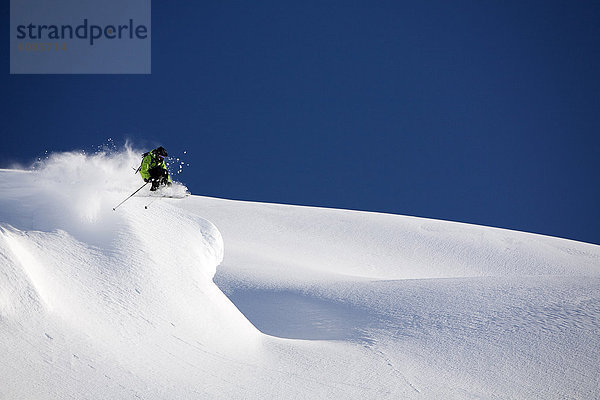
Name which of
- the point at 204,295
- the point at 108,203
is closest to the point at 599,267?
the point at 204,295

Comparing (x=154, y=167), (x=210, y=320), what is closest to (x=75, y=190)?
(x=154, y=167)

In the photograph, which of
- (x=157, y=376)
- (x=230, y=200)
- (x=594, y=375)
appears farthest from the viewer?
(x=230, y=200)

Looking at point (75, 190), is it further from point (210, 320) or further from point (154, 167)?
point (210, 320)

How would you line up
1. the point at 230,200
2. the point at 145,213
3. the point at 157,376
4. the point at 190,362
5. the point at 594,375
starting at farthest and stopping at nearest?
the point at 230,200 → the point at 145,213 → the point at 594,375 → the point at 190,362 → the point at 157,376

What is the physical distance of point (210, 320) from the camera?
6461mm

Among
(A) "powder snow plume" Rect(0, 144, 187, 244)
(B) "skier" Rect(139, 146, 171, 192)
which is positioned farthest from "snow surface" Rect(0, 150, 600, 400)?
(B) "skier" Rect(139, 146, 171, 192)

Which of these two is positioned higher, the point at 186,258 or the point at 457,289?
the point at 186,258

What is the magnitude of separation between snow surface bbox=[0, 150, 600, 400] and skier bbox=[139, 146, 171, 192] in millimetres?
367

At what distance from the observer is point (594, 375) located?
6.31m

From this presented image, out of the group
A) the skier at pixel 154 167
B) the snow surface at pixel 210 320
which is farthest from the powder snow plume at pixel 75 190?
the skier at pixel 154 167

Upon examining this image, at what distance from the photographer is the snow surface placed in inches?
194

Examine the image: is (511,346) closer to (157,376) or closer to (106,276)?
(157,376)

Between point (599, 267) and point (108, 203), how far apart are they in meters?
14.4

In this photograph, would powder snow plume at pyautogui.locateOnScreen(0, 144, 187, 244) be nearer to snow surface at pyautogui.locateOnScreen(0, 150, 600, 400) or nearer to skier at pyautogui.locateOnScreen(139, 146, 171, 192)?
snow surface at pyautogui.locateOnScreen(0, 150, 600, 400)
